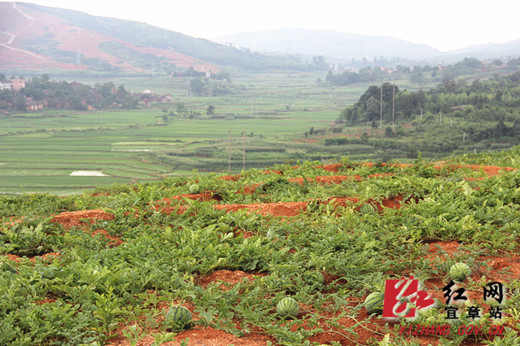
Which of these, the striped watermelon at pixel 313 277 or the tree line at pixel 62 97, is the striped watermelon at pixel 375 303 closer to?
the striped watermelon at pixel 313 277

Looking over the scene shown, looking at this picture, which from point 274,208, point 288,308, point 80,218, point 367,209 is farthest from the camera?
point 274,208

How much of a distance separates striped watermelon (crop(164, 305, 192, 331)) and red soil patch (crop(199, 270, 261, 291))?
1.89ft

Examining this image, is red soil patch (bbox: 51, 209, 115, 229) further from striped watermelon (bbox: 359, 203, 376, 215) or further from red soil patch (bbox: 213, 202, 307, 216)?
striped watermelon (bbox: 359, 203, 376, 215)

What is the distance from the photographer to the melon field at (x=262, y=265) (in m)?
2.64

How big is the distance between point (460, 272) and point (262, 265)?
156 centimetres

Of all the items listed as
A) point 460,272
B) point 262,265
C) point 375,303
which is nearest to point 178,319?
point 262,265

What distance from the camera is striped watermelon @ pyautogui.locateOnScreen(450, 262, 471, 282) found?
3.29 m

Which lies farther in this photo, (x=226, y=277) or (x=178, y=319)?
(x=226, y=277)

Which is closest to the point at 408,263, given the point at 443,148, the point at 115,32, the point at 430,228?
the point at 430,228

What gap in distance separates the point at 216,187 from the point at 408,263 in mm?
2992

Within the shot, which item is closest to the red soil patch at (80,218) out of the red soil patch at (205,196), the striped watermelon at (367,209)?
the red soil patch at (205,196)

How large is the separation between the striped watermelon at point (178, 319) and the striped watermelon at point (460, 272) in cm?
202

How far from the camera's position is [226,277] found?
11.4 ft

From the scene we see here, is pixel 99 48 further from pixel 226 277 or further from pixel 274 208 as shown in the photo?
pixel 226 277
